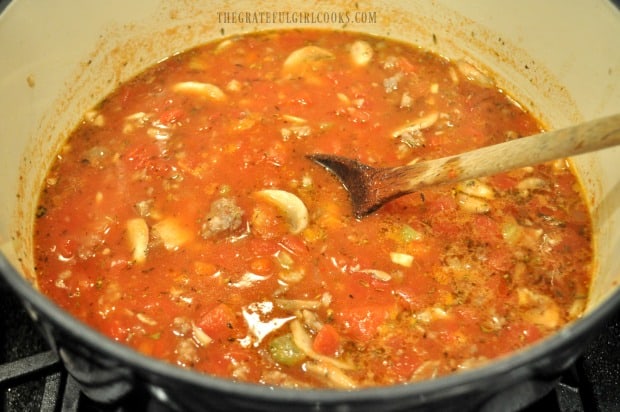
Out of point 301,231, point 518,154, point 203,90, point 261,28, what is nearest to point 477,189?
point 518,154

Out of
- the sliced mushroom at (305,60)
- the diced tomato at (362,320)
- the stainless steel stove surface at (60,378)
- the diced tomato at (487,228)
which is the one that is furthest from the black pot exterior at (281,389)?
the sliced mushroom at (305,60)

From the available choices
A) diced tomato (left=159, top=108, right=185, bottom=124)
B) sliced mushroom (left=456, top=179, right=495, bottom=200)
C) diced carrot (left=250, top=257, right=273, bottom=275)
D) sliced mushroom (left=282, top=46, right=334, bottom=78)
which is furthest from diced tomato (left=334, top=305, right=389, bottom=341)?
sliced mushroom (left=282, top=46, right=334, bottom=78)

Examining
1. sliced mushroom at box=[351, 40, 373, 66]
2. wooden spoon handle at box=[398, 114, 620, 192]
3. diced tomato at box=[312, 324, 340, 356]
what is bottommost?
diced tomato at box=[312, 324, 340, 356]

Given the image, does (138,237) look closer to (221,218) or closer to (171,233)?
(171,233)

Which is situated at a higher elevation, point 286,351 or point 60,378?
point 286,351

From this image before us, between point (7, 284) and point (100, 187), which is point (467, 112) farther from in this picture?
point (7, 284)

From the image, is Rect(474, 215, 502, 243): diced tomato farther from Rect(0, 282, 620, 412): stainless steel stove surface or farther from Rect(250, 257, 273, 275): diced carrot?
Rect(250, 257, 273, 275): diced carrot

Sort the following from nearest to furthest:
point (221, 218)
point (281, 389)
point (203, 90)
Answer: point (281, 389) < point (221, 218) < point (203, 90)

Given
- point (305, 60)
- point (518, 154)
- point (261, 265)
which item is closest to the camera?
point (518, 154)
